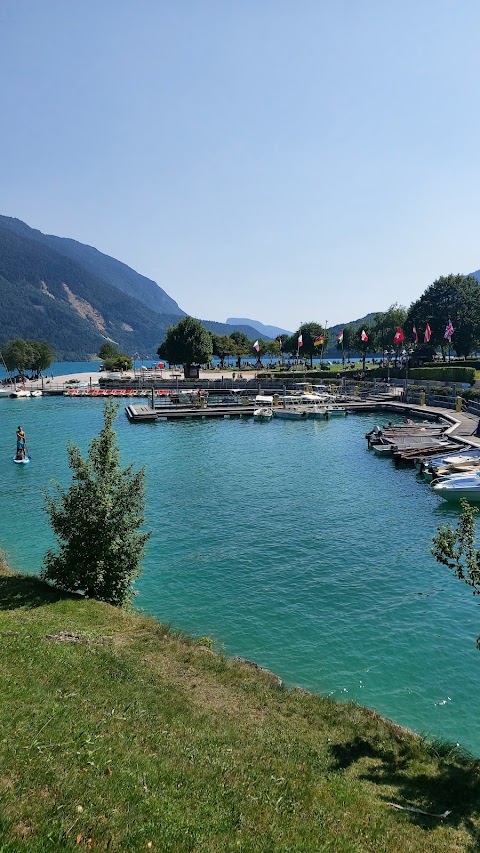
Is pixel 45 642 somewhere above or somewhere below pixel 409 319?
Answer: below

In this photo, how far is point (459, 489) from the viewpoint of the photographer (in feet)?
106

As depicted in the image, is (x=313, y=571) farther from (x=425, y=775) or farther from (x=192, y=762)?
(x=192, y=762)

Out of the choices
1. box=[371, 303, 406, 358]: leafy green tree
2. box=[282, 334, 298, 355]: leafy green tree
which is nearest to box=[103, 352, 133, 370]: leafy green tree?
box=[282, 334, 298, 355]: leafy green tree

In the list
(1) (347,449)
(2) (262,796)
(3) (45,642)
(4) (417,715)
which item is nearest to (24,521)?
(3) (45,642)

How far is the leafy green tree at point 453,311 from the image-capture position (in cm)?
10888

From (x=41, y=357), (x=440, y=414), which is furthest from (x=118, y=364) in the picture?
(x=440, y=414)

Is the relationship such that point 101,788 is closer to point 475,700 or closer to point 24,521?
point 475,700

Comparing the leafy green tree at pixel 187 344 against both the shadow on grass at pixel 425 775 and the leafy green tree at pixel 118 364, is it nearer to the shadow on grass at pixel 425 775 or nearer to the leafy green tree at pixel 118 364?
the leafy green tree at pixel 118 364

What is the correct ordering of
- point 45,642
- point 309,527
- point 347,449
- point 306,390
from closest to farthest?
point 45,642 < point 309,527 < point 347,449 < point 306,390

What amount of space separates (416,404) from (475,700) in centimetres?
6415

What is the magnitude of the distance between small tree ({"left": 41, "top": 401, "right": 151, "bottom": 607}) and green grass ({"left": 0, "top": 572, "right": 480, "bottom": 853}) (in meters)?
3.01

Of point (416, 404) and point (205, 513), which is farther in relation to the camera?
point (416, 404)

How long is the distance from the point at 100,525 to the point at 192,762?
30.2 feet

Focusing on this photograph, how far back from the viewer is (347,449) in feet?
164
